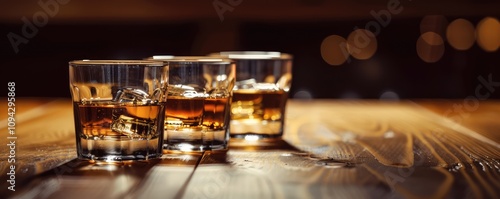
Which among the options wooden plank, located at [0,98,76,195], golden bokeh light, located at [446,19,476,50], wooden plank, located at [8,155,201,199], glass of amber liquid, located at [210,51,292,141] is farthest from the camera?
golden bokeh light, located at [446,19,476,50]

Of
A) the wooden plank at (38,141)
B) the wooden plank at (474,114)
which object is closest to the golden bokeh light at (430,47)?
the wooden plank at (474,114)

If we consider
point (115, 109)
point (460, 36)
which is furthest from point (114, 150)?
point (460, 36)

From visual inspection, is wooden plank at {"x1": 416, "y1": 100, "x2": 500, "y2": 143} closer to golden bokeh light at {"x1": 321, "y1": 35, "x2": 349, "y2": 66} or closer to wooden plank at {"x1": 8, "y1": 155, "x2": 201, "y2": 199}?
wooden plank at {"x1": 8, "y1": 155, "x2": 201, "y2": 199}

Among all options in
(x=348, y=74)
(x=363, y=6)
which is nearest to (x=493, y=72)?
(x=348, y=74)

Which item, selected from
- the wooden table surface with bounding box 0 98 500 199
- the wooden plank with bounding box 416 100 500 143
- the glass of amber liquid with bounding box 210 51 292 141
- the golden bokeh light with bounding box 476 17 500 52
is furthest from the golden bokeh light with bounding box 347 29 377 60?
the glass of amber liquid with bounding box 210 51 292 141

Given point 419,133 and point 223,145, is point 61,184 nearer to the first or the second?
point 223,145

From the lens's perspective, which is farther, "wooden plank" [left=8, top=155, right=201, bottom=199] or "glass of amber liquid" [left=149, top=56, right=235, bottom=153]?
"glass of amber liquid" [left=149, top=56, right=235, bottom=153]
